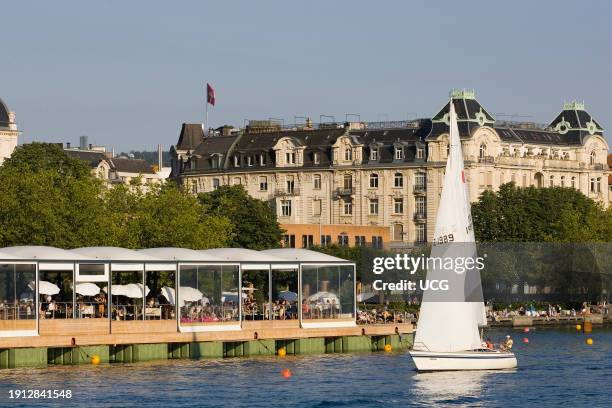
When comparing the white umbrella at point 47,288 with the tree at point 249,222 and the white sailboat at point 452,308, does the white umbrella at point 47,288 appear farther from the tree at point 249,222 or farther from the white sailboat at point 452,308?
the tree at point 249,222

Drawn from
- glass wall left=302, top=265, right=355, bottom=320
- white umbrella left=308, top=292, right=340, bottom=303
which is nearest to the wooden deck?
glass wall left=302, top=265, right=355, bottom=320

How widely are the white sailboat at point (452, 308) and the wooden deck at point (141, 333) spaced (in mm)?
17041

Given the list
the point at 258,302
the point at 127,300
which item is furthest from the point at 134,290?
the point at 258,302

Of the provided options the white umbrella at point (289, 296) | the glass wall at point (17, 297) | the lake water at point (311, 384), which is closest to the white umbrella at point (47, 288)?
the glass wall at point (17, 297)

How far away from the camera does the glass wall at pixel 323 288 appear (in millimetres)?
118188

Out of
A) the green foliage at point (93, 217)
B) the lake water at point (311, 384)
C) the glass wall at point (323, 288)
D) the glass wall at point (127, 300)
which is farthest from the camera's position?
the green foliage at point (93, 217)

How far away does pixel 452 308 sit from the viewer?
99.3 metres

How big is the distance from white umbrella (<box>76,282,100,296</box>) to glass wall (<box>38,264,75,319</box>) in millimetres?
715

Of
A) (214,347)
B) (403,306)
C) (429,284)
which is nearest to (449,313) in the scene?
(429,284)

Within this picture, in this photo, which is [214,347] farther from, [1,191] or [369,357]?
[1,191]

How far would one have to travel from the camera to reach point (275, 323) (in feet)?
381

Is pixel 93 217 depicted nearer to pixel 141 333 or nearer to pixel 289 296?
pixel 289 296

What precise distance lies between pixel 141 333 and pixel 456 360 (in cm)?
2071

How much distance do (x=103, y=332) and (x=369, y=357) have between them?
61.9 feet
